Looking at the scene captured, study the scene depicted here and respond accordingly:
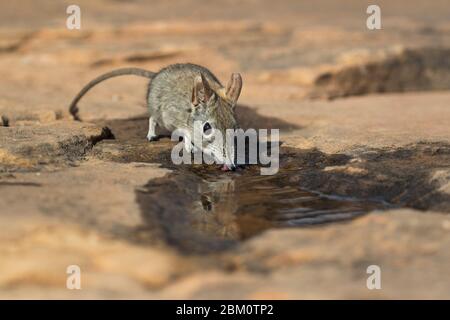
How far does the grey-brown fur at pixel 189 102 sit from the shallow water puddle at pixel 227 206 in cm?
41

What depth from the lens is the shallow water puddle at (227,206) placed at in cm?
487

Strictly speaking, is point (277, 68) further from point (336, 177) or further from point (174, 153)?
point (336, 177)

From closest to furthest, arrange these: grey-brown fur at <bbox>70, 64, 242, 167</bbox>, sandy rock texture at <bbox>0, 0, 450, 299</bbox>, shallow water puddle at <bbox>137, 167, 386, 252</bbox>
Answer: sandy rock texture at <bbox>0, 0, 450, 299</bbox> < shallow water puddle at <bbox>137, 167, 386, 252</bbox> < grey-brown fur at <bbox>70, 64, 242, 167</bbox>

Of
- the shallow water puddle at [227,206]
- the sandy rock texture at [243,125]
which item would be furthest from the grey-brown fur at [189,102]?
the shallow water puddle at [227,206]

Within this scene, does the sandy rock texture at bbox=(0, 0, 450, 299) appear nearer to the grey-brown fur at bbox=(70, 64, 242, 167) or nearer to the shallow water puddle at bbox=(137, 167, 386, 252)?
the shallow water puddle at bbox=(137, 167, 386, 252)

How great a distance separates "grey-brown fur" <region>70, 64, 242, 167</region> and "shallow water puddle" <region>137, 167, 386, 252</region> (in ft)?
1.35

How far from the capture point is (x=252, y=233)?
16.4ft

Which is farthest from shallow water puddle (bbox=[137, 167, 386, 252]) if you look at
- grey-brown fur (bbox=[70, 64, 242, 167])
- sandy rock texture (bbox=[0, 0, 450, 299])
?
grey-brown fur (bbox=[70, 64, 242, 167])

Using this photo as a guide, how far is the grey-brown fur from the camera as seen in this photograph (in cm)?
692

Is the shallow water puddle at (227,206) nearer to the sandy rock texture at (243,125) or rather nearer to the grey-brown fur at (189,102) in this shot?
the sandy rock texture at (243,125)

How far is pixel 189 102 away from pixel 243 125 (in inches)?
47.6
